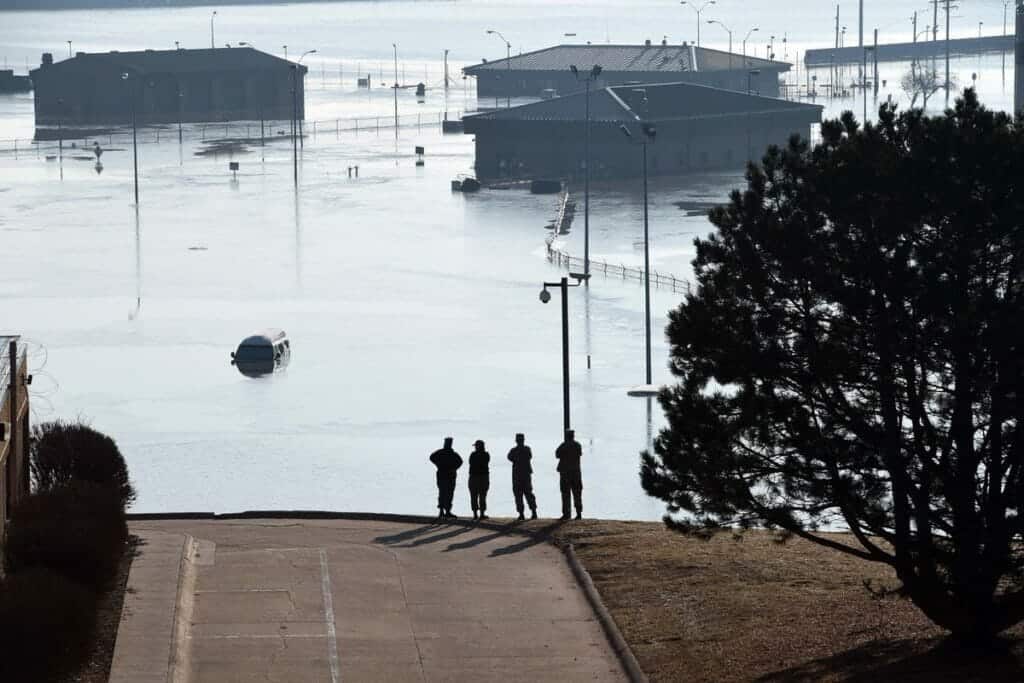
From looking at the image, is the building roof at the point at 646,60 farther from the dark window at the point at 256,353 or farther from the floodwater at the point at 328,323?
the dark window at the point at 256,353

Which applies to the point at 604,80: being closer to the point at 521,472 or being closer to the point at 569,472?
the point at 521,472

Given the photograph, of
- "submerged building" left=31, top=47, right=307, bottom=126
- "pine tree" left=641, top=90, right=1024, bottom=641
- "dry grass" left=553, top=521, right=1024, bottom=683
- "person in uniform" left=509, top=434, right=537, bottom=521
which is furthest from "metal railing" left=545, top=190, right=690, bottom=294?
"submerged building" left=31, top=47, right=307, bottom=126

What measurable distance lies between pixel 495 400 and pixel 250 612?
84.2 ft

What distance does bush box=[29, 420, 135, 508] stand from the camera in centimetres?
2159

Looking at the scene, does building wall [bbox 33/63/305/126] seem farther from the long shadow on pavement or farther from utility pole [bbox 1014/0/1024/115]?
the long shadow on pavement

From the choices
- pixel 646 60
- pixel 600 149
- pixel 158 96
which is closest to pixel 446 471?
pixel 600 149

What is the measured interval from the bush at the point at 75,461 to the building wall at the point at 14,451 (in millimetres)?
206

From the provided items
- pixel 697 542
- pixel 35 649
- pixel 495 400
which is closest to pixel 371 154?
pixel 495 400

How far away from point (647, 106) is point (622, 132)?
568 cm

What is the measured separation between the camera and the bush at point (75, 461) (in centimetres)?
2159

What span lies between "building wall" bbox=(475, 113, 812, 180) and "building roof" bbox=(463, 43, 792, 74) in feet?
106

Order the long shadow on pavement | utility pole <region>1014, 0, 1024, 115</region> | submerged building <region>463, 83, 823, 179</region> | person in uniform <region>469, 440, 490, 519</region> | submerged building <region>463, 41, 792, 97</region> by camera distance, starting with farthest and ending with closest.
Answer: submerged building <region>463, 41, 792, 97</region>
submerged building <region>463, 83, 823, 179</region>
utility pole <region>1014, 0, 1024, 115</region>
person in uniform <region>469, 440, 490, 519</region>
the long shadow on pavement

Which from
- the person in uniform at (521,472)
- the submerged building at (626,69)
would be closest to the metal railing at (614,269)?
the person in uniform at (521,472)

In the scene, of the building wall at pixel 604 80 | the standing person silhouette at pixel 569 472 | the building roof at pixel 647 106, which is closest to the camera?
the standing person silhouette at pixel 569 472
